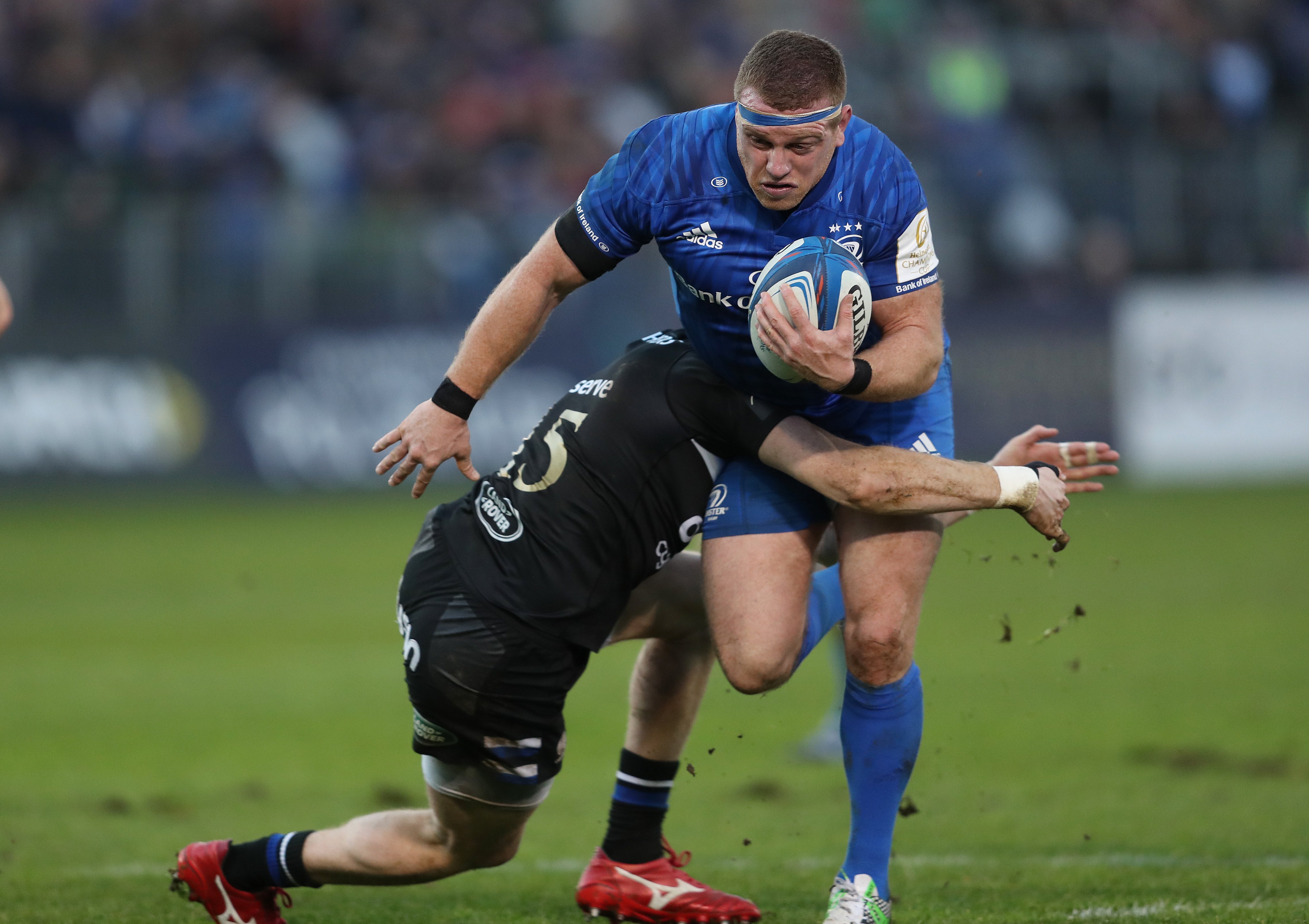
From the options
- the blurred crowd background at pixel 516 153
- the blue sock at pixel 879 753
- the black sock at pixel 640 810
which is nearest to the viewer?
the blue sock at pixel 879 753

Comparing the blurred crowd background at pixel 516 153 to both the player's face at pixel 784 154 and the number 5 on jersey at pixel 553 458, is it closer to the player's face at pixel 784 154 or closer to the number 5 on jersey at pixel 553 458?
the number 5 on jersey at pixel 553 458

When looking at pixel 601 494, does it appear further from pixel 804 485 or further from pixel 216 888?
pixel 216 888

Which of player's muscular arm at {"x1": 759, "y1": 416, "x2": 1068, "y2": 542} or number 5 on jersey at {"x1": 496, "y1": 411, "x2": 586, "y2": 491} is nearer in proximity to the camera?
player's muscular arm at {"x1": 759, "y1": 416, "x2": 1068, "y2": 542}

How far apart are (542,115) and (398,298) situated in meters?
3.60

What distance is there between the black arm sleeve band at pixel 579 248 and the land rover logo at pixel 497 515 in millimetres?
732

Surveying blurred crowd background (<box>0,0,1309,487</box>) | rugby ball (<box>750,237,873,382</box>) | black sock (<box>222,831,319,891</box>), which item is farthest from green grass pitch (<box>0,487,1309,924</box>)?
blurred crowd background (<box>0,0,1309,487</box>)

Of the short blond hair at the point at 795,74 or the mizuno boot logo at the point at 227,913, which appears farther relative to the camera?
the mizuno boot logo at the point at 227,913

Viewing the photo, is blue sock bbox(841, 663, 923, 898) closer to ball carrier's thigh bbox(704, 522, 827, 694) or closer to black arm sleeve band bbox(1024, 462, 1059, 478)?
ball carrier's thigh bbox(704, 522, 827, 694)

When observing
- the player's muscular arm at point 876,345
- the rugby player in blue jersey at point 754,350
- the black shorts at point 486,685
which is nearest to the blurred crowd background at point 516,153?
the rugby player in blue jersey at point 754,350

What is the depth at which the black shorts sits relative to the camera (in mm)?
4762

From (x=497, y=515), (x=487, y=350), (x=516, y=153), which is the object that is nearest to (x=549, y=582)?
(x=497, y=515)

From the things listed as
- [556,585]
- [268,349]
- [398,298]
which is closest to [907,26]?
[398,298]

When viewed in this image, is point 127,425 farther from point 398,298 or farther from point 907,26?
point 907,26

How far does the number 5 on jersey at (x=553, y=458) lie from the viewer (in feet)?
16.2
